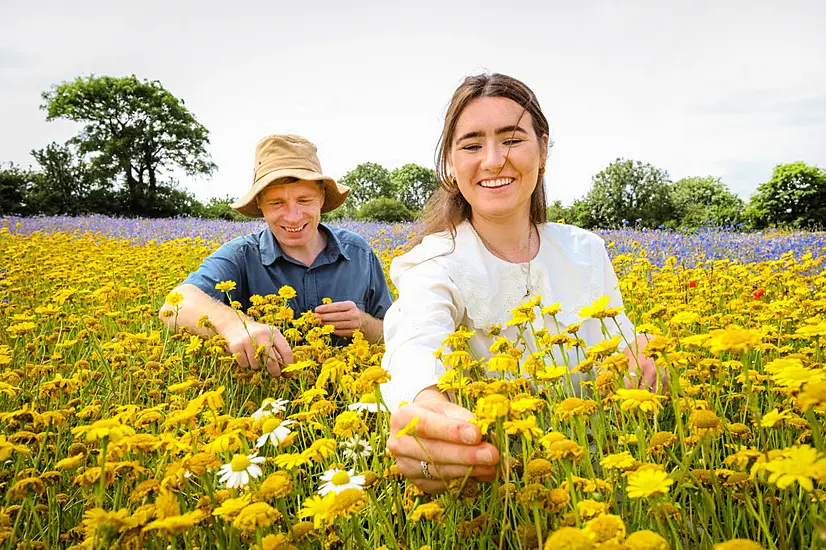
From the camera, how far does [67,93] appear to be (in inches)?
1212

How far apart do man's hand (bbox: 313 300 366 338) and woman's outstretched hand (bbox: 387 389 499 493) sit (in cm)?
131

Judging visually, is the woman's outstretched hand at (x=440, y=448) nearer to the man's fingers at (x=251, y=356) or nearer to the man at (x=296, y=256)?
the man's fingers at (x=251, y=356)

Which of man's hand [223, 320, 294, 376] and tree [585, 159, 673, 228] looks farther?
tree [585, 159, 673, 228]

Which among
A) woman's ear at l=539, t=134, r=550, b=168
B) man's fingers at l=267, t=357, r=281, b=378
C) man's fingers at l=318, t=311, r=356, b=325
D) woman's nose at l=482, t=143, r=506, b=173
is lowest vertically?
man's fingers at l=267, t=357, r=281, b=378

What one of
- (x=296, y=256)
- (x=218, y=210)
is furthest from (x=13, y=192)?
(x=296, y=256)

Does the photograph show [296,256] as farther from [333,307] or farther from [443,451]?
[443,451]

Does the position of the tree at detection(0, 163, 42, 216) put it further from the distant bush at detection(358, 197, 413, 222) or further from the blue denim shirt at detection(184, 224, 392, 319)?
the blue denim shirt at detection(184, 224, 392, 319)

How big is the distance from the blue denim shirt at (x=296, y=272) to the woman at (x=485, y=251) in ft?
2.56

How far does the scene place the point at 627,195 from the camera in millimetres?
18078

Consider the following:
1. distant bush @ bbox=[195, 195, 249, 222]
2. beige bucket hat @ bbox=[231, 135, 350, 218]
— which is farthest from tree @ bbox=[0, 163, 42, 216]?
beige bucket hat @ bbox=[231, 135, 350, 218]

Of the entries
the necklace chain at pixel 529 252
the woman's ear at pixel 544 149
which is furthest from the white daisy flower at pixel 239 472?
the woman's ear at pixel 544 149

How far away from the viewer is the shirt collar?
2.97 m

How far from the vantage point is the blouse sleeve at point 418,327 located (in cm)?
152

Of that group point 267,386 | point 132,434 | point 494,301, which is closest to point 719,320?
point 494,301
